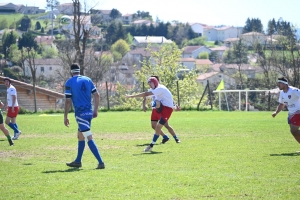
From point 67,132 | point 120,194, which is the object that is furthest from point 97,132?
point 120,194

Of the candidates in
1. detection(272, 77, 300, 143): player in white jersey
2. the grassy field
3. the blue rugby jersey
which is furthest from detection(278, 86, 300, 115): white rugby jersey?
the blue rugby jersey

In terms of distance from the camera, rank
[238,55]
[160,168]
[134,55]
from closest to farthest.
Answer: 1. [160,168]
2. [238,55]
3. [134,55]

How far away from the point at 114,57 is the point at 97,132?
12908 cm

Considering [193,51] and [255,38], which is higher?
[255,38]

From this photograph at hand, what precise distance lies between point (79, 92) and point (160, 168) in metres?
2.49

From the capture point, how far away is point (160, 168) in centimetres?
1362

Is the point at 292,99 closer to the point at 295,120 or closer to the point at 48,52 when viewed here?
the point at 295,120

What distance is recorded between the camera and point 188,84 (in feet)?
218

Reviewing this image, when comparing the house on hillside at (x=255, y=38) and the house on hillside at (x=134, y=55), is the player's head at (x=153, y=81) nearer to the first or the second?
the house on hillside at (x=255, y=38)

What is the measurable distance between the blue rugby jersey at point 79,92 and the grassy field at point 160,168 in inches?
56.1

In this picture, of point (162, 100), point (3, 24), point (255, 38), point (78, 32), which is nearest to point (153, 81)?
point (162, 100)

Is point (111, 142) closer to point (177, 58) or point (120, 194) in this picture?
point (120, 194)

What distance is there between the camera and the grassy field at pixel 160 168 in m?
10.7

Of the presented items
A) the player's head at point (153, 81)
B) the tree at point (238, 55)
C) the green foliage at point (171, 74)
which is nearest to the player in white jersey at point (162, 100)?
the player's head at point (153, 81)
